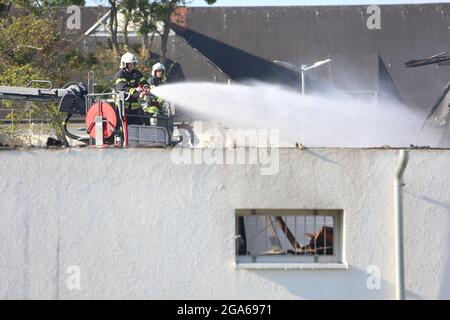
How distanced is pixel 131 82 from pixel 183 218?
4.47 metres

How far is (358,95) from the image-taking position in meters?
43.8

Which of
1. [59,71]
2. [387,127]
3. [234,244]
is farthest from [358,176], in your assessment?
[59,71]

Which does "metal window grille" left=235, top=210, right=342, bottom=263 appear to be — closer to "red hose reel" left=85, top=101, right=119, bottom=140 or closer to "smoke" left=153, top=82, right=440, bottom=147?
"red hose reel" left=85, top=101, right=119, bottom=140

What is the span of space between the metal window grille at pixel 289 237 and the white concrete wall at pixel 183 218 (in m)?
0.31

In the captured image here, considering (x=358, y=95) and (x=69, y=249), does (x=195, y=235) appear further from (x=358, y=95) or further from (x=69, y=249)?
(x=358, y=95)

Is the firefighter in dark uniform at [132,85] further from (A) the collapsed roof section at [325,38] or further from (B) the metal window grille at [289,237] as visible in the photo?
(A) the collapsed roof section at [325,38]

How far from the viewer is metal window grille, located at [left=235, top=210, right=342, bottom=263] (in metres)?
11.2

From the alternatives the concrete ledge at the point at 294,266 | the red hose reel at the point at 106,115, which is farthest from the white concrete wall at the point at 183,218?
the red hose reel at the point at 106,115

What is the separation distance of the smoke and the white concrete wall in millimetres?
4458

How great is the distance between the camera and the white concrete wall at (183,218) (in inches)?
428

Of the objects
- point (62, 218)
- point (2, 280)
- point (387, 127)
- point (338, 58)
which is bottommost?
point (2, 280)

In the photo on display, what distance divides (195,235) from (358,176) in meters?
1.92

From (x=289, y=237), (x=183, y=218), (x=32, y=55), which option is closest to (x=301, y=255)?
(x=289, y=237)

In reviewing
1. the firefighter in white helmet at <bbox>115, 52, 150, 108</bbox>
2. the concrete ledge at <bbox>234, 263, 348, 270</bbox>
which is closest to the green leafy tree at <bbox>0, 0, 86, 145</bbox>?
the firefighter in white helmet at <bbox>115, 52, 150, 108</bbox>
